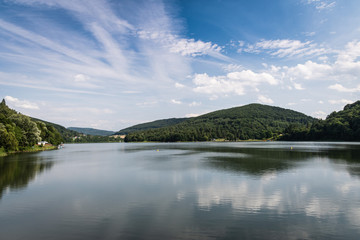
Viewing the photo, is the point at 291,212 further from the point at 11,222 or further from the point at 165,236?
the point at 11,222

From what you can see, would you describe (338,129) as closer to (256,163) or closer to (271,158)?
(271,158)

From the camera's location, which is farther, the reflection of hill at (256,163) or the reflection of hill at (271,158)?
the reflection of hill at (271,158)

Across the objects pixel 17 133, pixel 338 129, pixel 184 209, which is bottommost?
pixel 184 209

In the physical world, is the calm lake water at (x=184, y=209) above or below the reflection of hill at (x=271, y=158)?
below

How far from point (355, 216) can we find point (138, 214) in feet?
48.1

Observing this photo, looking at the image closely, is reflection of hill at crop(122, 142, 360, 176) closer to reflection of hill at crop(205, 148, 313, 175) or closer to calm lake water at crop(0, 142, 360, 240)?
reflection of hill at crop(205, 148, 313, 175)

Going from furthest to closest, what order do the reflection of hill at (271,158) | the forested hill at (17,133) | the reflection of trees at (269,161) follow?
the forested hill at (17,133) < the reflection of hill at (271,158) < the reflection of trees at (269,161)

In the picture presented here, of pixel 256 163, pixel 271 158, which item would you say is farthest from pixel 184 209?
pixel 271 158

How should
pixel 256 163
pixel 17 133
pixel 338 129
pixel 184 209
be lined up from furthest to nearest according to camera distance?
1. pixel 338 129
2. pixel 17 133
3. pixel 256 163
4. pixel 184 209

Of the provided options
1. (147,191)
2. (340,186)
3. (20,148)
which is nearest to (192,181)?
(147,191)

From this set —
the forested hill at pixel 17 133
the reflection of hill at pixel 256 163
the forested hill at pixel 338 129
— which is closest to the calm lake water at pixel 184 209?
the reflection of hill at pixel 256 163

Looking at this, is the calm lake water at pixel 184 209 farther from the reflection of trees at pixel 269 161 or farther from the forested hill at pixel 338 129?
the forested hill at pixel 338 129

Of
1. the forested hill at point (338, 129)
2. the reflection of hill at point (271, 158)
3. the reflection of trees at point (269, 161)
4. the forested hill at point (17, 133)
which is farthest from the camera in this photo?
the forested hill at point (338, 129)

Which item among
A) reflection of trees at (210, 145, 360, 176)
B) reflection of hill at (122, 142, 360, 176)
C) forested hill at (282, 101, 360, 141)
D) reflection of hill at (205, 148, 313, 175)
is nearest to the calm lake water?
reflection of hill at (205, 148, 313, 175)
